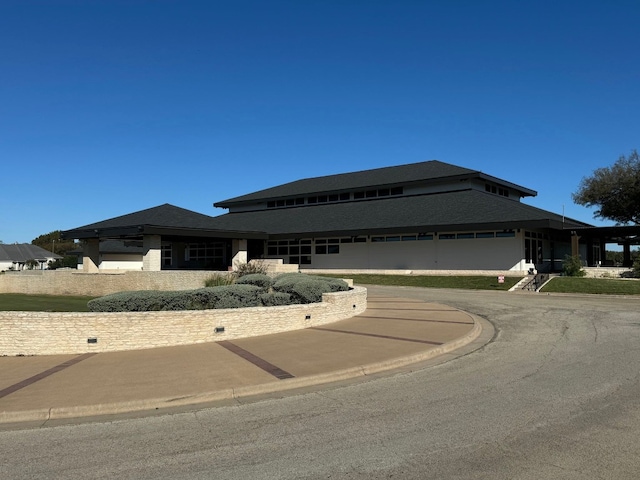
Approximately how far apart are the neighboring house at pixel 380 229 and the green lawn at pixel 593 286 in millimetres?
4620

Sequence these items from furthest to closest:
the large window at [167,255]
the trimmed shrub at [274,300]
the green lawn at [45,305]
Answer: the large window at [167,255], the green lawn at [45,305], the trimmed shrub at [274,300]

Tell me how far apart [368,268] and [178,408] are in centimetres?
3485

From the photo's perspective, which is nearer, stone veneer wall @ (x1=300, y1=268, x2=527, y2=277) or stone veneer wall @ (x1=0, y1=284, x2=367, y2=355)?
stone veneer wall @ (x1=0, y1=284, x2=367, y2=355)

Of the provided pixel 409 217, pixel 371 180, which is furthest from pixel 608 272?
pixel 371 180

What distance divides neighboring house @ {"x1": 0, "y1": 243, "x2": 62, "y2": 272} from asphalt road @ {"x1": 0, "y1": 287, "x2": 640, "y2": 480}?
300 feet

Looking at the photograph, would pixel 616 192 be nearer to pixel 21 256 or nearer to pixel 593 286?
pixel 593 286

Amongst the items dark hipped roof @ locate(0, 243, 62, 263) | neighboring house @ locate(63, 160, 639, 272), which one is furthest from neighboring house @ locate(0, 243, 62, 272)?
neighboring house @ locate(63, 160, 639, 272)

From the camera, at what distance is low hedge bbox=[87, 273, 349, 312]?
1270cm

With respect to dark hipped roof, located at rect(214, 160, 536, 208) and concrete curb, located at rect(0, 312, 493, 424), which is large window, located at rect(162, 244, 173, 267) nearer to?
dark hipped roof, located at rect(214, 160, 536, 208)

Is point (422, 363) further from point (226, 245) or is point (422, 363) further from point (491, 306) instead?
point (226, 245)

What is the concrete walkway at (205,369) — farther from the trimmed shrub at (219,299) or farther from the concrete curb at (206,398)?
the trimmed shrub at (219,299)

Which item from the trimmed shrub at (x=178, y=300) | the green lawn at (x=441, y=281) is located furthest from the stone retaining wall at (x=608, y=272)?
the trimmed shrub at (x=178, y=300)

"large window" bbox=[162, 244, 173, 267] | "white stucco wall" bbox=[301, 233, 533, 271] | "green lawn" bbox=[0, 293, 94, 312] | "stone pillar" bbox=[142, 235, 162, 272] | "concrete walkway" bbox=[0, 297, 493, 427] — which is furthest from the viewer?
"large window" bbox=[162, 244, 173, 267]

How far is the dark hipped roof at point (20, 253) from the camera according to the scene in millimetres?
88938
